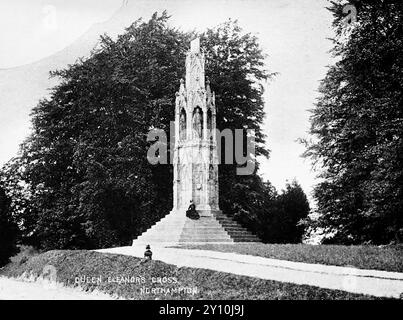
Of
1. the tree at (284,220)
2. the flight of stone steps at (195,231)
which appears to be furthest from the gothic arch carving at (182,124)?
the tree at (284,220)

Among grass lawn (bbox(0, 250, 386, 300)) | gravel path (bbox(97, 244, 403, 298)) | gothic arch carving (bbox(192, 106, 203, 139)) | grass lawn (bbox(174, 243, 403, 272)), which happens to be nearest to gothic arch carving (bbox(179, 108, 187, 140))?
gothic arch carving (bbox(192, 106, 203, 139))

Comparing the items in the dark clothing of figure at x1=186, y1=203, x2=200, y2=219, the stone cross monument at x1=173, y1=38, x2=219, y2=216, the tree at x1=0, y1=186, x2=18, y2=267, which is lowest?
the tree at x1=0, y1=186, x2=18, y2=267

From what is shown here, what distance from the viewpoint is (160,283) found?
12.0 m

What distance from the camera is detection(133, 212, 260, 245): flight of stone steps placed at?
69.9ft

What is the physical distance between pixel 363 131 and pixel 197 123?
26.2 feet

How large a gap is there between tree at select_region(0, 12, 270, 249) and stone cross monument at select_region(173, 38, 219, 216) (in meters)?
4.48

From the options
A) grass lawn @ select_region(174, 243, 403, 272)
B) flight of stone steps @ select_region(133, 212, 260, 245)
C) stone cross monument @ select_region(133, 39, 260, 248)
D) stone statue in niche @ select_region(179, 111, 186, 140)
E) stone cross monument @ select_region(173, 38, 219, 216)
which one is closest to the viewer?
grass lawn @ select_region(174, 243, 403, 272)

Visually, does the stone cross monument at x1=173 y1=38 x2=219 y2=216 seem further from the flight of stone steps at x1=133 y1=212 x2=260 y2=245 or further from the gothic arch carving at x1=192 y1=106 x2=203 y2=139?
the flight of stone steps at x1=133 y1=212 x2=260 y2=245

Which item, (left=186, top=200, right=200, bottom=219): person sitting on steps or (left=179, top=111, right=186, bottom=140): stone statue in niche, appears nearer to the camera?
(left=186, top=200, right=200, bottom=219): person sitting on steps

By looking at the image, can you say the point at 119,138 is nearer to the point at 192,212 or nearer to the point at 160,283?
the point at 192,212

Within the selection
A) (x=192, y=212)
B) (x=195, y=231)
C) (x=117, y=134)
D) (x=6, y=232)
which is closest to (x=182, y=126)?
(x=192, y=212)

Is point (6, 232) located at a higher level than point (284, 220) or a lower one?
lower
